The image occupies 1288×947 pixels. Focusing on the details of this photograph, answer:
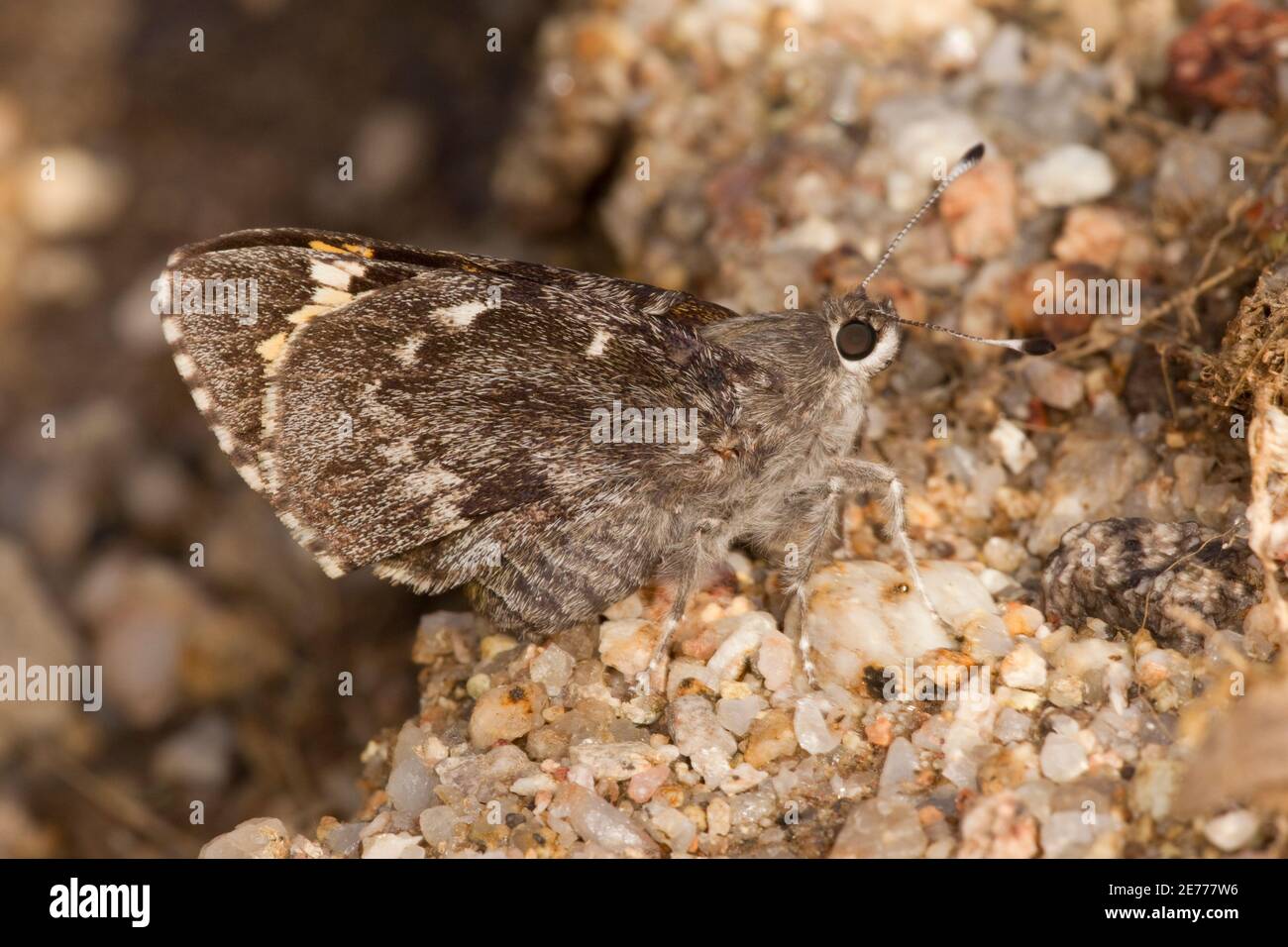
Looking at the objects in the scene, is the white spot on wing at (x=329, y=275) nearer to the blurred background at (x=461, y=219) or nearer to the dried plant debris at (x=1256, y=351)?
the blurred background at (x=461, y=219)

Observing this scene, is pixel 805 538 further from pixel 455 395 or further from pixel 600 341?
pixel 455 395

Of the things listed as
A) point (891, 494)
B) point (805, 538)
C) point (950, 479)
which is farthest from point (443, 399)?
point (950, 479)

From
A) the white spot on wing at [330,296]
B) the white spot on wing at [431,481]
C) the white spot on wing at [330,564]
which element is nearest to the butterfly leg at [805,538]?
the white spot on wing at [431,481]

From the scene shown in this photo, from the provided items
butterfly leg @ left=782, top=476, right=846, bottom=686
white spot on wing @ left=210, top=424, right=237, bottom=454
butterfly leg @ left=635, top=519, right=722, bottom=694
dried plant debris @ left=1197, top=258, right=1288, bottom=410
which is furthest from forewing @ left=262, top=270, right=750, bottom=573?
dried plant debris @ left=1197, top=258, right=1288, bottom=410

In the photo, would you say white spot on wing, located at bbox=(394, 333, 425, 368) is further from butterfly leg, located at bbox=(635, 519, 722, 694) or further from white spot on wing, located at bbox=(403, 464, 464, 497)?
butterfly leg, located at bbox=(635, 519, 722, 694)

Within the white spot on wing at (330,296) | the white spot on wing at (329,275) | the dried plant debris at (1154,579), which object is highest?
the white spot on wing at (329,275)
